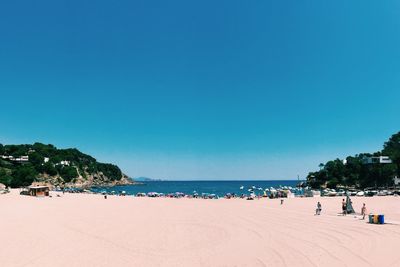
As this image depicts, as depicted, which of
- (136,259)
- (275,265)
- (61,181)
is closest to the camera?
(275,265)

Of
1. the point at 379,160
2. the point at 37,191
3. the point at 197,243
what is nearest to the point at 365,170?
the point at 379,160

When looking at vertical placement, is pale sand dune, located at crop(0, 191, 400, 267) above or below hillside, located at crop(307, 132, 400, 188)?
below

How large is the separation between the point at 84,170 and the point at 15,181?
304 feet

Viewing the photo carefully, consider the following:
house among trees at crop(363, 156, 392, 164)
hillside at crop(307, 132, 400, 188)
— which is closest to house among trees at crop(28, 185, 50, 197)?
hillside at crop(307, 132, 400, 188)

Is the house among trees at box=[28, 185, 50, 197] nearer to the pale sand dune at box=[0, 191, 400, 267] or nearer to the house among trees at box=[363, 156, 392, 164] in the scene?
the pale sand dune at box=[0, 191, 400, 267]

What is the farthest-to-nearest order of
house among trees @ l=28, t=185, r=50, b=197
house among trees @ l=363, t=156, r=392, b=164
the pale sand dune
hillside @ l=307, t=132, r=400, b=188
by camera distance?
1. house among trees @ l=363, t=156, r=392, b=164
2. hillside @ l=307, t=132, r=400, b=188
3. house among trees @ l=28, t=185, r=50, b=197
4. the pale sand dune

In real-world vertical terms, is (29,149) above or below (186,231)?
above

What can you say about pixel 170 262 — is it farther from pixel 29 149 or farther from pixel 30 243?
pixel 29 149

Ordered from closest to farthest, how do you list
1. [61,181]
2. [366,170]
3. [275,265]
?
1. [275,265]
2. [366,170]
3. [61,181]

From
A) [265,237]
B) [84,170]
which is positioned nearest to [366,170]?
[265,237]

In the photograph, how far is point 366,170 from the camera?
110188 millimetres

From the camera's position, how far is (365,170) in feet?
364

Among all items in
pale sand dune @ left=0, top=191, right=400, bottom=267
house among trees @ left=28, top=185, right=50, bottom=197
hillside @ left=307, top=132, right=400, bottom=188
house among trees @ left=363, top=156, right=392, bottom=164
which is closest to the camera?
pale sand dune @ left=0, top=191, right=400, bottom=267

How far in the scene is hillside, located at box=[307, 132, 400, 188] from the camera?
9969cm
